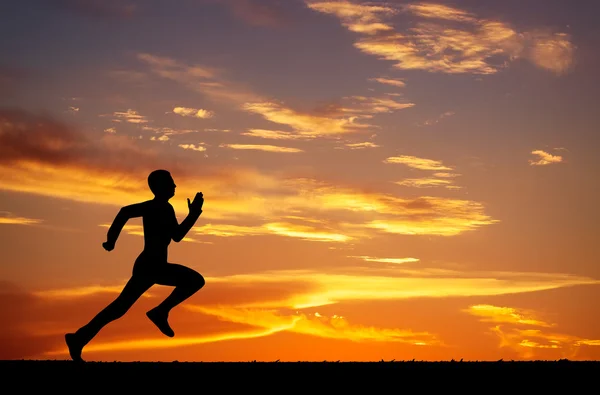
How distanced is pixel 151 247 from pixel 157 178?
970 millimetres

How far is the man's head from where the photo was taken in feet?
41.8

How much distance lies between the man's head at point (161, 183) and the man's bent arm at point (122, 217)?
0.94ft

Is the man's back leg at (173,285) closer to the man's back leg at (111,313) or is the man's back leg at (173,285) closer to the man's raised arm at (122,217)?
the man's back leg at (111,313)

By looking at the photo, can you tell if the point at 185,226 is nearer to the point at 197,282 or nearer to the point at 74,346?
the point at 197,282

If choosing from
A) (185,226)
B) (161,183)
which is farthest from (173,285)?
(161,183)

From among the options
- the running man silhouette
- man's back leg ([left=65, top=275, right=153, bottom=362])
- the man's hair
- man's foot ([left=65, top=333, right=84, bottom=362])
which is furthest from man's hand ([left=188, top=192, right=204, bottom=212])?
man's foot ([left=65, top=333, right=84, bottom=362])

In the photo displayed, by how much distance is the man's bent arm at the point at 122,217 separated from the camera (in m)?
12.6

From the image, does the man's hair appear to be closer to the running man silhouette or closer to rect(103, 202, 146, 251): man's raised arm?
the running man silhouette
